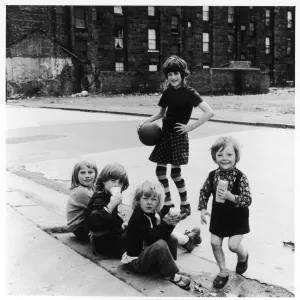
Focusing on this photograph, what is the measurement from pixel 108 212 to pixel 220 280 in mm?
979

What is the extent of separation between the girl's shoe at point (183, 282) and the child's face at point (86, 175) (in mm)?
1162

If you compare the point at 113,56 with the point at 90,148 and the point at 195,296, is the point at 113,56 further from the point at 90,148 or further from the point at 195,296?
the point at 195,296

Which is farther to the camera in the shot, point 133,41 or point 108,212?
point 133,41

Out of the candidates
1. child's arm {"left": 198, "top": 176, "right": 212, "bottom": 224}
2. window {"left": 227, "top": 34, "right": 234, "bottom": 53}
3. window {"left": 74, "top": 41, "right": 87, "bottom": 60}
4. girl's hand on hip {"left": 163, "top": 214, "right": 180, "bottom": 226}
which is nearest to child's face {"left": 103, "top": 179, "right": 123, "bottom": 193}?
girl's hand on hip {"left": 163, "top": 214, "right": 180, "bottom": 226}

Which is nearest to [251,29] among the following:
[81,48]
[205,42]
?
[205,42]

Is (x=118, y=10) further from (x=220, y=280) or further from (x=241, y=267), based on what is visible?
(x=220, y=280)

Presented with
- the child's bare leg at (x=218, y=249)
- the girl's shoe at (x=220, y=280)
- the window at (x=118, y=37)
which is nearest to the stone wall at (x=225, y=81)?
the window at (x=118, y=37)

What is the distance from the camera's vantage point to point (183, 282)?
314 cm

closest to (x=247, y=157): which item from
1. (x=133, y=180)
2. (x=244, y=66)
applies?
(x=133, y=180)

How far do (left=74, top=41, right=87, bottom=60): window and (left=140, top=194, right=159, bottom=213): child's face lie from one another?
114 ft

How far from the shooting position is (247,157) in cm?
756

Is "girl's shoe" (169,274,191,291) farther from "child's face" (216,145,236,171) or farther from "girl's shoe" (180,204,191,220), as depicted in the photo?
"girl's shoe" (180,204,191,220)

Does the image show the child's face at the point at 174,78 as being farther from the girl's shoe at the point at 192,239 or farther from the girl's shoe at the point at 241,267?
the girl's shoe at the point at 241,267

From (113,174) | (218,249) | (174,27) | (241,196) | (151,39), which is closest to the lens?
(241,196)
